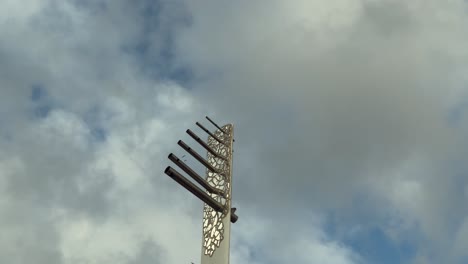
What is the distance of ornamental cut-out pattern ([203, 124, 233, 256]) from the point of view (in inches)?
570

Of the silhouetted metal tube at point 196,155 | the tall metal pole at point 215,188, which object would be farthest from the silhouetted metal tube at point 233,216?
the silhouetted metal tube at point 196,155

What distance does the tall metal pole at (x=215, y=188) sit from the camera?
14.1m

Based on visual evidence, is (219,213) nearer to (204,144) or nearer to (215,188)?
(215,188)

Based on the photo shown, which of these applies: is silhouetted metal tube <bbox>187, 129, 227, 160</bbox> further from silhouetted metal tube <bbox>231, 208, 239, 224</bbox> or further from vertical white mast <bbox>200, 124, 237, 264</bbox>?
silhouetted metal tube <bbox>231, 208, 239, 224</bbox>

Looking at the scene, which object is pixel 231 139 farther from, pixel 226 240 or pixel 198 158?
pixel 226 240

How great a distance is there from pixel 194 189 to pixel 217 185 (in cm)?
113

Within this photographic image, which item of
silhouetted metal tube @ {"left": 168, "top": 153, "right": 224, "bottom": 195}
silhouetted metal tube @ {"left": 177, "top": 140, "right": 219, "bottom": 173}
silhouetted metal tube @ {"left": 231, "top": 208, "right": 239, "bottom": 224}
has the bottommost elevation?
silhouetted metal tube @ {"left": 231, "top": 208, "right": 239, "bottom": 224}

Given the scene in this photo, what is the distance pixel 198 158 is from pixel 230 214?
1.85m

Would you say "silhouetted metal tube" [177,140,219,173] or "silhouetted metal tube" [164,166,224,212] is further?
"silhouetted metal tube" [177,140,219,173]

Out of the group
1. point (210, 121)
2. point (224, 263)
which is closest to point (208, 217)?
point (224, 263)

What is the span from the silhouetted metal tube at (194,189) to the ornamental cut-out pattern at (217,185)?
7.9 inches

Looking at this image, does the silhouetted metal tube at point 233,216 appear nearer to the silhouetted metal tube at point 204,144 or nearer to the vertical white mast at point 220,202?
the vertical white mast at point 220,202

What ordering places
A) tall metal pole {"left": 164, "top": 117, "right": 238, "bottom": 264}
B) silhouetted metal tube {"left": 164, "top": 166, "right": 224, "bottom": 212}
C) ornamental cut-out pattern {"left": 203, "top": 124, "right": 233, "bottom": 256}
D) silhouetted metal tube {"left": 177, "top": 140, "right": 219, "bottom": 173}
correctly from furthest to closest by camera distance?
1. silhouetted metal tube {"left": 177, "top": 140, "right": 219, "bottom": 173}
2. ornamental cut-out pattern {"left": 203, "top": 124, "right": 233, "bottom": 256}
3. tall metal pole {"left": 164, "top": 117, "right": 238, "bottom": 264}
4. silhouetted metal tube {"left": 164, "top": 166, "right": 224, "bottom": 212}

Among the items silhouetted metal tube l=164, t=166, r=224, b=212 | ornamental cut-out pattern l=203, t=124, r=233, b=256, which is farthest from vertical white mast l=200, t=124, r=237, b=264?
silhouetted metal tube l=164, t=166, r=224, b=212
